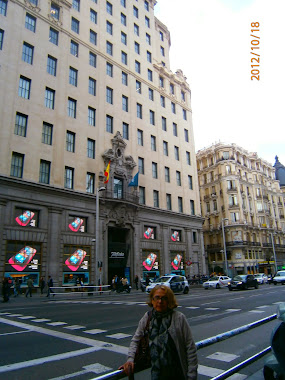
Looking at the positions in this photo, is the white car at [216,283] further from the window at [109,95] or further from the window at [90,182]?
the window at [109,95]

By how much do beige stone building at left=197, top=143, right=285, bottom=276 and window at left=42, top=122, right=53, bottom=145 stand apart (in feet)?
124

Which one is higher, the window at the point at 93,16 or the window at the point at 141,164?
the window at the point at 93,16

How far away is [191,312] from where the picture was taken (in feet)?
41.4

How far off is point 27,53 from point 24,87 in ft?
13.2

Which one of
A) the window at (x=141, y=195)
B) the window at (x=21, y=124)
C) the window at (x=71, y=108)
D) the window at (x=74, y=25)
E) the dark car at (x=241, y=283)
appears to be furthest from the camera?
the window at (x=141, y=195)

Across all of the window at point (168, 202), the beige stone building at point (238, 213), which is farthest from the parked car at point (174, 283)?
the beige stone building at point (238, 213)

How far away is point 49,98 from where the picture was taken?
3122cm

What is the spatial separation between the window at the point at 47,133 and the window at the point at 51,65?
20.4 feet

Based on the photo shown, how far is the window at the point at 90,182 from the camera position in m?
32.4

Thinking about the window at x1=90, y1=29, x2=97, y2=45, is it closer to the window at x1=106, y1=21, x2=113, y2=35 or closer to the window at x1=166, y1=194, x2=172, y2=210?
the window at x1=106, y1=21, x2=113, y2=35

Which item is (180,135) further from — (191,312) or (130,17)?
(191,312)

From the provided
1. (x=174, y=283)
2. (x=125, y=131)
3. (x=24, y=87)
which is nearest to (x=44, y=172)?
(x=24, y=87)

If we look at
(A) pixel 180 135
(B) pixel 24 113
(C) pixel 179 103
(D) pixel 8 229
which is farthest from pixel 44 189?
(C) pixel 179 103

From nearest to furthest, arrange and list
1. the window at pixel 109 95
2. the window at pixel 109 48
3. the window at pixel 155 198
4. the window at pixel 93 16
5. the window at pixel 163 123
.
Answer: the window at pixel 109 95 → the window at pixel 93 16 → the window at pixel 109 48 → the window at pixel 155 198 → the window at pixel 163 123
